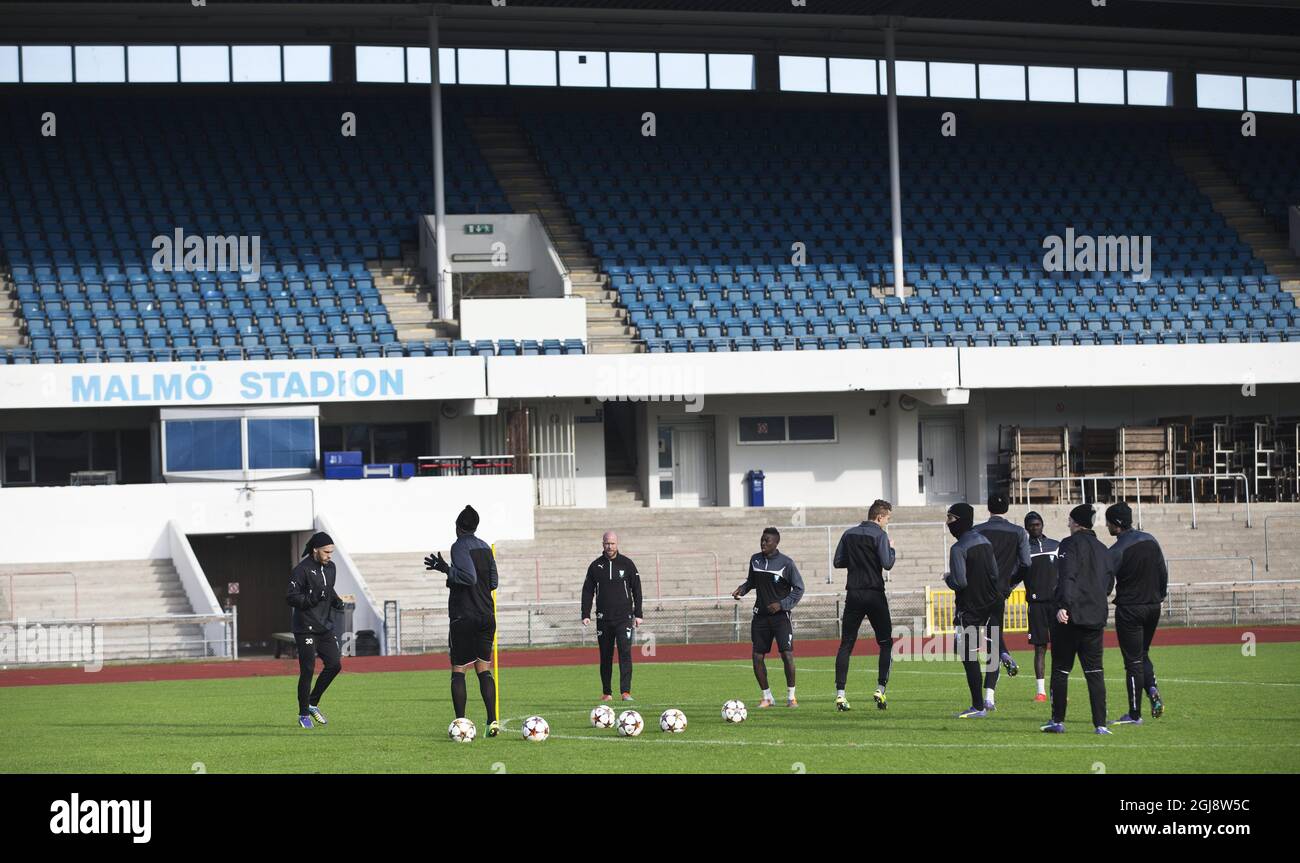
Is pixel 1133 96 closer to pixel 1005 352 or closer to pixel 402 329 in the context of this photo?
pixel 1005 352

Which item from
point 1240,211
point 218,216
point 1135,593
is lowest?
point 1135,593

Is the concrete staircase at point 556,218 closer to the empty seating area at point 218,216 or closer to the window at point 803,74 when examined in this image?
the empty seating area at point 218,216

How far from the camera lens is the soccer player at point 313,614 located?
51.3 ft

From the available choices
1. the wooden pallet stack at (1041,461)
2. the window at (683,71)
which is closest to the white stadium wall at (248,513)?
the wooden pallet stack at (1041,461)

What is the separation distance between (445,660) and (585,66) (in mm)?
22541

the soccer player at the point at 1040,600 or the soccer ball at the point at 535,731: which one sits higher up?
the soccer player at the point at 1040,600

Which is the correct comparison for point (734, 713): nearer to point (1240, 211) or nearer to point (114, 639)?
point (114, 639)

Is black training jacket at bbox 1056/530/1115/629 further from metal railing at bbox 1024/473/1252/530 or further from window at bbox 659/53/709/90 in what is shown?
window at bbox 659/53/709/90

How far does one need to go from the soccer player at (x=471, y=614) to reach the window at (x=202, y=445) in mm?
20912

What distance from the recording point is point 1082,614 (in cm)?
1348

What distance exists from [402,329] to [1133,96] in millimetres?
22564

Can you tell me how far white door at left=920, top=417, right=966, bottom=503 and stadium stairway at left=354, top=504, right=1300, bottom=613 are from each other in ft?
13.2

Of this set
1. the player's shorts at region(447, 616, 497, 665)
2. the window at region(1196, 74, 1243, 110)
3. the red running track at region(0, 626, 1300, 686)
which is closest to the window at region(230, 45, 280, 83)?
the red running track at region(0, 626, 1300, 686)

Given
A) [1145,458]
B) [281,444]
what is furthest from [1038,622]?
[1145,458]
